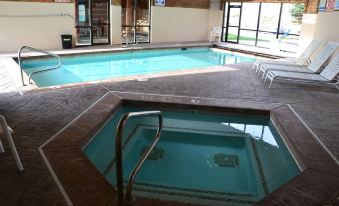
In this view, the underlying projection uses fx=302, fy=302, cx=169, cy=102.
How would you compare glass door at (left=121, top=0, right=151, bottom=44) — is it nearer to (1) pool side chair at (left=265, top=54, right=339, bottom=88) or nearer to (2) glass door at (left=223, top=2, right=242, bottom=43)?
(2) glass door at (left=223, top=2, right=242, bottom=43)

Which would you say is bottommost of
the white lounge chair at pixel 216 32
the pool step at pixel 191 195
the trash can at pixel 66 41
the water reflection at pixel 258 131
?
the pool step at pixel 191 195

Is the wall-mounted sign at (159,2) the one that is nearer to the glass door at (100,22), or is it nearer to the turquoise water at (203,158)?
the glass door at (100,22)

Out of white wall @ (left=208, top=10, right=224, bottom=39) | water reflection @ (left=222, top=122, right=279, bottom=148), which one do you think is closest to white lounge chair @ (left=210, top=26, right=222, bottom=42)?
white wall @ (left=208, top=10, right=224, bottom=39)

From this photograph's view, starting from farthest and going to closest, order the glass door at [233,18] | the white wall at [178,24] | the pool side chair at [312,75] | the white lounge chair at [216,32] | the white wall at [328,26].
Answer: the white lounge chair at [216,32]
the glass door at [233,18]
the white wall at [178,24]
the white wall at [328,26]
the pool side chair at [312,75]

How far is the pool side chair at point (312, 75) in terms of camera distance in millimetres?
5984

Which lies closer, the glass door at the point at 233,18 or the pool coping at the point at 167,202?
the pool coping at the point at 167,202

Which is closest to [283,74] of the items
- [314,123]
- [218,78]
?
[218,78]

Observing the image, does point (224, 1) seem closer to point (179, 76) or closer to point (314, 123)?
point (179, 76)

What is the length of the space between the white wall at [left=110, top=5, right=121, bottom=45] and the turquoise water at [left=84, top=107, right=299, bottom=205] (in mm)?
7285

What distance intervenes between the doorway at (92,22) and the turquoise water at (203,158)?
6.96 metres

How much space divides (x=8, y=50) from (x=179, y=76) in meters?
6.02

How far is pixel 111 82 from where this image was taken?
625 cm

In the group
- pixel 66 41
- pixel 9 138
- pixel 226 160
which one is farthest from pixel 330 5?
pixel 66 41

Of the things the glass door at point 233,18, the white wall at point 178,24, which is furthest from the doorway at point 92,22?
the glass door at point 233,18
